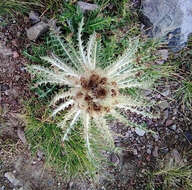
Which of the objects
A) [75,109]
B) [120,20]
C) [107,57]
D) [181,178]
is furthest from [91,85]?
→ [181,178]

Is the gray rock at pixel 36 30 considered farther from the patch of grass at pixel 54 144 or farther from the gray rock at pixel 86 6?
the patch of grass at pixel 54 144

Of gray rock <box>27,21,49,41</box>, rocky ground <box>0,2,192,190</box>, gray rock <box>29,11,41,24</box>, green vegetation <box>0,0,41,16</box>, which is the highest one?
green vegetation <box>0,0,41,16</box>

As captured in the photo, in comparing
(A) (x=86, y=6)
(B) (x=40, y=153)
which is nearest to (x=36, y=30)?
(A) (x=86, y=6)

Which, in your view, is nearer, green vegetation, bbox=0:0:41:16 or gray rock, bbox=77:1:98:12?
green vegetation, bbox=0:0:41:16

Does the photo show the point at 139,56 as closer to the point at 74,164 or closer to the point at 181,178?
the point at 74,164

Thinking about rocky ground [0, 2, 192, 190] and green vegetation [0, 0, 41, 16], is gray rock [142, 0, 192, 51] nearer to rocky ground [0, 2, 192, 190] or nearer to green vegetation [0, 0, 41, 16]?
rocky ground [0, 2, 192, 190]

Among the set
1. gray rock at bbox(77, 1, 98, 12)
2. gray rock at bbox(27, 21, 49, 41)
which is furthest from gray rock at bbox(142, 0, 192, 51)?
gray rock at bbox(27, 21, 49, 41)
